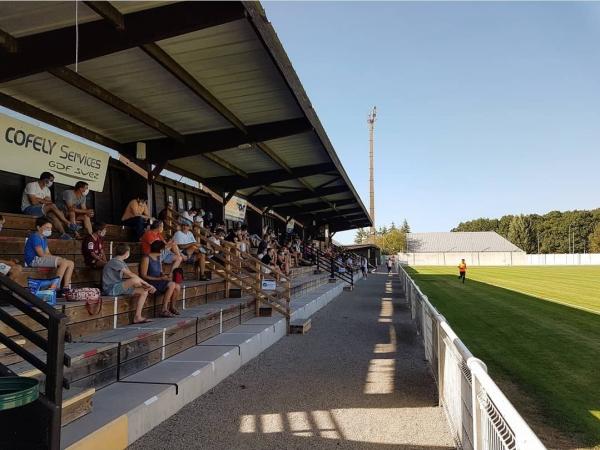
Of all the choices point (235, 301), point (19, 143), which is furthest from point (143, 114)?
point (235, 301)

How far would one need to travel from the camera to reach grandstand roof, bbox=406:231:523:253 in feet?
307

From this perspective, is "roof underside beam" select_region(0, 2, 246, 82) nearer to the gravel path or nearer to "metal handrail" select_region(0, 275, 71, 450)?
"metal handrail" select_region(0, 275, 71, 450)

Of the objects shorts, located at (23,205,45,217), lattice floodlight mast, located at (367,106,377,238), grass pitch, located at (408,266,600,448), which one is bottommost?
grass pitch, located at (408,266,600,448)

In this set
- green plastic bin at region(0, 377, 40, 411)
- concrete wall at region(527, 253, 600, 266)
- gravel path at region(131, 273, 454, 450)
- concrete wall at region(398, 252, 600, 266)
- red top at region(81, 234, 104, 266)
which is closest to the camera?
green plastic bin at region(0, 377, 40, 411)

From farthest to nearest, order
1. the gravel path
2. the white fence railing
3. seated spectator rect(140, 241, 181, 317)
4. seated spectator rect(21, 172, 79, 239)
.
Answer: seated spectator rect(21, 172, 79, 239), seated spectator rect(140, 241, 181, 317), the gravel path, the white fence railing

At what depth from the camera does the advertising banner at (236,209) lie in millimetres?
18703

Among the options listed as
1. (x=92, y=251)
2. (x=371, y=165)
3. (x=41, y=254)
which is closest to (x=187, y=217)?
(x=92, y=251)

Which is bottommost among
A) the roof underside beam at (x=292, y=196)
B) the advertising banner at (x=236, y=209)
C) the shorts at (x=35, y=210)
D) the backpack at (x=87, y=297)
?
the backpack at (x=87, y=297)

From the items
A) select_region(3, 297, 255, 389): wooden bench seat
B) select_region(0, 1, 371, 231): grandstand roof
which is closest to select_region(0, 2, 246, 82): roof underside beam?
select_region(0, 1, 371, 231): grandstand roof

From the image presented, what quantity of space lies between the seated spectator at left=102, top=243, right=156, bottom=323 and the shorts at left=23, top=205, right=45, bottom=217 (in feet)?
6.12

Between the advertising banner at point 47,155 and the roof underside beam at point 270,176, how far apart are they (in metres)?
6.54

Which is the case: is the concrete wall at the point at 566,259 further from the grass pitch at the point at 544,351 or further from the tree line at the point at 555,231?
the grass pitch at the point at 544,351

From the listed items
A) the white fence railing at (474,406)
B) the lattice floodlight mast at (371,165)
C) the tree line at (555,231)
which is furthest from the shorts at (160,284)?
the tree line at (555,231)

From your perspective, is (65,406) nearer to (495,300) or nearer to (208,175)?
(208,175)
